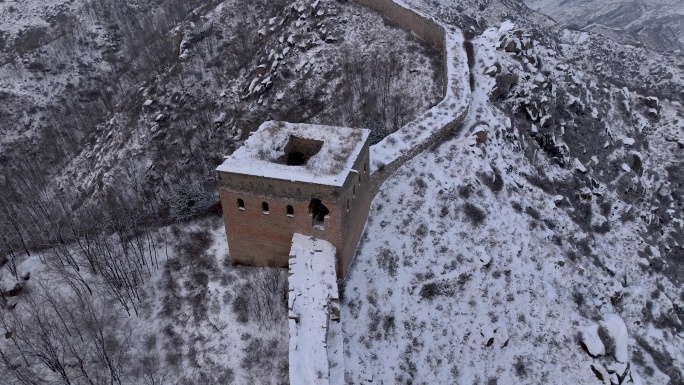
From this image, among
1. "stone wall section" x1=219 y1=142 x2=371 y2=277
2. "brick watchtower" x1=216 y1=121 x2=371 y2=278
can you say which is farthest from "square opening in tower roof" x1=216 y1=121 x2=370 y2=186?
"stone wall section" x1=219 y1=142 x2=371 y2=277

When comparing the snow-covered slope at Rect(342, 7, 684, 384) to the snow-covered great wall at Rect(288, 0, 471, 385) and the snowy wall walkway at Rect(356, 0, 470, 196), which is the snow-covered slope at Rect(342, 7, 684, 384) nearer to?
the snowy wall walkway at Rect(356, 0, 470, 196)

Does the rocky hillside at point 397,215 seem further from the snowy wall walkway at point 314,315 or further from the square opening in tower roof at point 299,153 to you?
the square opening in tower roof at point 299,153

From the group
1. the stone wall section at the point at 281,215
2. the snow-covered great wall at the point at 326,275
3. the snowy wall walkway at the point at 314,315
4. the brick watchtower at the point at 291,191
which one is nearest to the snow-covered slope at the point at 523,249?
the snow-covered great wall at the point at 326,275

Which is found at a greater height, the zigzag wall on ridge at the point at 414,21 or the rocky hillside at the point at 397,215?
the zigzag wall on ridge at the point at 414,21

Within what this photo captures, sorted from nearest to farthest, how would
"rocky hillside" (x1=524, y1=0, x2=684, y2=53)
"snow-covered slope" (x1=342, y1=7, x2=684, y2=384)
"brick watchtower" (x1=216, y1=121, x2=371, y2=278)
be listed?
"brick watchtower" (x1=216, y1=121, x2=371, y2=278) < "snow-covered slope" (x1=342, y1=7, x2=684, y2=384) < "rocky hillside" (x1=524, y1=0, x2=684, y2=53)

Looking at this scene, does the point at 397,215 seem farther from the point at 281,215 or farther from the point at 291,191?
the point at 291,191

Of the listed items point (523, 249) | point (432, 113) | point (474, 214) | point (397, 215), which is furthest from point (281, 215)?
point (432, 113)
